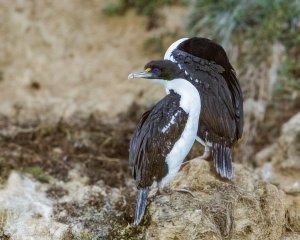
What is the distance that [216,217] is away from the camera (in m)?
4.50

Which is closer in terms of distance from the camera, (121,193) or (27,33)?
(121,193)

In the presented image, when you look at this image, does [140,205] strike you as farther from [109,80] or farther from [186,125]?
[109,80]

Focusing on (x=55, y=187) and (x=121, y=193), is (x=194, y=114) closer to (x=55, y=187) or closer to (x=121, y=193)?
(x=121, y=193)

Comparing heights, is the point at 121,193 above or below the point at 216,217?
below

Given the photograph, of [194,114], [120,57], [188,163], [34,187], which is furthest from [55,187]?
[120,57]

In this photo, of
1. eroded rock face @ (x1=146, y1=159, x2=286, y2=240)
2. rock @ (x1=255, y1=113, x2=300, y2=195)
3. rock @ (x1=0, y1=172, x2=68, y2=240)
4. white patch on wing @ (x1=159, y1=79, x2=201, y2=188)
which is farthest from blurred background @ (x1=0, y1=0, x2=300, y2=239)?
white patch on wing @ (x1=159, y1=79, x2=201, y2=188)

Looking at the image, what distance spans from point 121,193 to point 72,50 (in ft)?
11.0

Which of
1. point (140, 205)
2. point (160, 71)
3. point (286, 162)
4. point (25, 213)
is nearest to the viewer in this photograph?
point (140, 205)

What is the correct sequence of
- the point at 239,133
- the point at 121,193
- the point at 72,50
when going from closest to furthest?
the point at 239,133 → the point at 121,193 → the point at 72,50

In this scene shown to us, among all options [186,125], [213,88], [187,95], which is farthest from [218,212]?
[213,88]

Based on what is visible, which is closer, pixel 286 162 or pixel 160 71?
pixel 160 71

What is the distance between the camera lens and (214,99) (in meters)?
4.86

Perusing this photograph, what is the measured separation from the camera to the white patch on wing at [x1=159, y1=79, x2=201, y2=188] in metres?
4.52

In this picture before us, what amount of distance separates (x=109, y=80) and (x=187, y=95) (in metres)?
3.68
